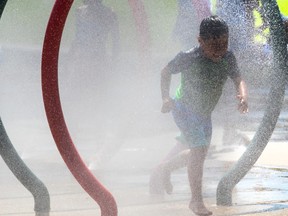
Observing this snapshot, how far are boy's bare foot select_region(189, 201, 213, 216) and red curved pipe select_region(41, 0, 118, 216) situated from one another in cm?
74

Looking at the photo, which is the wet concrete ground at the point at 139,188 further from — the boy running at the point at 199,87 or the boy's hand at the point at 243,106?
the boy's hand at the point at 243,106

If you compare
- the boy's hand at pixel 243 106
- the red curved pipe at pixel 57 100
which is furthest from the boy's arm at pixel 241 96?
the red curved pipe at pixel 57 100

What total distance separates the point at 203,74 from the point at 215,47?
0.21 m

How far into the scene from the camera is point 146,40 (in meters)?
8.81

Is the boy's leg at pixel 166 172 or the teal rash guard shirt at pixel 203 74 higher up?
the teal rash guard shirt at pixel 203 74

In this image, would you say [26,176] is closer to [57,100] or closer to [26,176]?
[26,176]

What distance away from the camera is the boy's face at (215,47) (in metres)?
6.66

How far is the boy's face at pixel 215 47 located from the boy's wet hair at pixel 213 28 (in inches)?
1.1

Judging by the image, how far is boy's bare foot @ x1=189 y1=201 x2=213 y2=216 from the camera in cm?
633

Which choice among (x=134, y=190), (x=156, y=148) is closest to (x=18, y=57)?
(x=156, y=148)

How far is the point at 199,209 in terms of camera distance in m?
6.36

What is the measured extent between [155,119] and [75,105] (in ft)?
7.44

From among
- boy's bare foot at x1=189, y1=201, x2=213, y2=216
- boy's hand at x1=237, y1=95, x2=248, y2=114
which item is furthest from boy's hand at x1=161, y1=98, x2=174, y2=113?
boy's bare foot at x1=189, y1=201, x2=213, y2=216

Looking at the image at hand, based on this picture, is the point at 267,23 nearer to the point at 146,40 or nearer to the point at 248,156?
the point at 248,156
